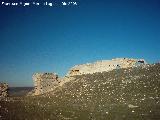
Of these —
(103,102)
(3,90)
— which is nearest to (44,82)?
(3,90)

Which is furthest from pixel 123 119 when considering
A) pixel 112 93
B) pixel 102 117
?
pixel 112 93

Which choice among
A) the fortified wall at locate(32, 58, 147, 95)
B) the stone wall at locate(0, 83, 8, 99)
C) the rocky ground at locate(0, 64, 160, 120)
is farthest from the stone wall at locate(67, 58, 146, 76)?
the stone wall at locate(0, 83, 8, 99)

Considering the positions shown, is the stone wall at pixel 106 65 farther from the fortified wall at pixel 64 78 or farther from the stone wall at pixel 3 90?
the stone wall at pixel 3 90

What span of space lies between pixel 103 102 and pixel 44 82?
25627mm

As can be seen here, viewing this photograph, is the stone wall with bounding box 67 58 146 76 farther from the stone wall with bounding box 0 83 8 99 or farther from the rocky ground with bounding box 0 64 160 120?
the stone wall with bounding box 0 83 8 99

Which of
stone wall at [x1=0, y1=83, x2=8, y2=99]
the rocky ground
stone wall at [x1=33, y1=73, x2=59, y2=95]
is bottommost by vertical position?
the rocky ground

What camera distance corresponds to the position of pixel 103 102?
2869cm

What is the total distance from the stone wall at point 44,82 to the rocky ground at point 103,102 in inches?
393

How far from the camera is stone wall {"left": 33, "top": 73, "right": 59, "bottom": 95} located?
52.2 m

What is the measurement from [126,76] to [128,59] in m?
13.4

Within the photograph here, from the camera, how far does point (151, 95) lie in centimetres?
2817

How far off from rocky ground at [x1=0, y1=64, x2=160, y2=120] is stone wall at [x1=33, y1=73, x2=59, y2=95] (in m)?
9.99

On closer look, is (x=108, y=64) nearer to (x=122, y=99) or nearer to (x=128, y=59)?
(x=128, y=59)

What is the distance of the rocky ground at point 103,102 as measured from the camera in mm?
20469
